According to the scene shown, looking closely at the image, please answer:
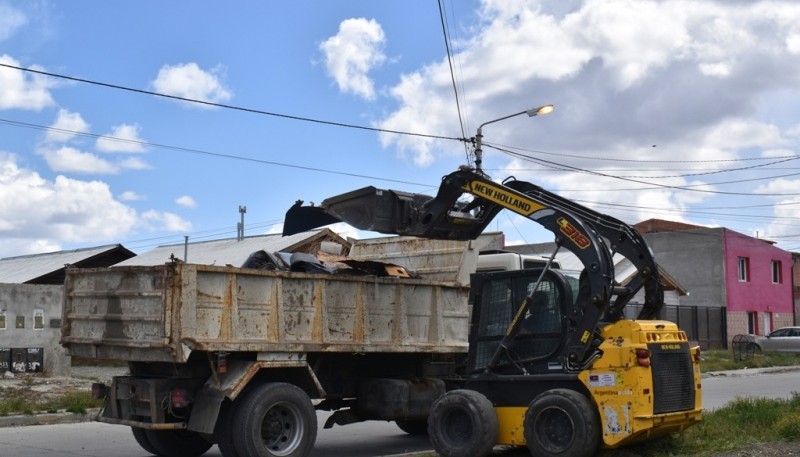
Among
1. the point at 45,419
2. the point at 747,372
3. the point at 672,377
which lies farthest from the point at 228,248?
the point at 672,377

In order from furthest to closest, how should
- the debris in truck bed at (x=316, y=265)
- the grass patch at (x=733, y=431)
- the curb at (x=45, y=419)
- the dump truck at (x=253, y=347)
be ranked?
the curb at (x=45, y=419) < the debris in truck bed at (x=316, y=265) < the grass patch at (x=733, y=431) < the dump truck at (x=253, y=347)

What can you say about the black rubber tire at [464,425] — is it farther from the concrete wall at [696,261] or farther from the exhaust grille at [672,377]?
the concrete wall at [696,261]

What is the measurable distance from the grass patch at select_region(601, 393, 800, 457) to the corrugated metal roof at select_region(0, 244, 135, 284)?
30.6m

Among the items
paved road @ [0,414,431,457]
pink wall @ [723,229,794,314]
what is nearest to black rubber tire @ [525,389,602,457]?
paved road @ [0,414,431,457]

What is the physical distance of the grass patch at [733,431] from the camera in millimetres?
9461

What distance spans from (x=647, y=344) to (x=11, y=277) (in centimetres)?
3730

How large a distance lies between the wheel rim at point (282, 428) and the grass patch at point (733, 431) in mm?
3163

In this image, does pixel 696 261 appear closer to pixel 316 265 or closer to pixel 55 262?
pixel 55 262

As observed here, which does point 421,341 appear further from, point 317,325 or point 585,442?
point 585,442

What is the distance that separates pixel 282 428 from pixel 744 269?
42664 millimetres

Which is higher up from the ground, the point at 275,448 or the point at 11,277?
the point at 11,277

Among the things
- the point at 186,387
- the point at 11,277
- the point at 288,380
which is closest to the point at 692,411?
the point at 288,380

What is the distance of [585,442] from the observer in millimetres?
8398

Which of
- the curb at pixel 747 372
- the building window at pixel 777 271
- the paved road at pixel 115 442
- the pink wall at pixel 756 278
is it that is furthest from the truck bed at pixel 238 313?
the building window at pixel 777 271
